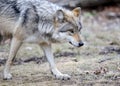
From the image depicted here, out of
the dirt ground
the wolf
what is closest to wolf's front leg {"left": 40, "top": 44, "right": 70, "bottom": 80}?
the wolf

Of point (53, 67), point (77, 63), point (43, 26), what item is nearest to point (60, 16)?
point (43, 26)

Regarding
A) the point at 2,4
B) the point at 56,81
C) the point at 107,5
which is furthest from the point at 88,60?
the point at 107,5

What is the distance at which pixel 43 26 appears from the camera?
755 cm

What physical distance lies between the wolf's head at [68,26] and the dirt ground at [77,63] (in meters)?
0.78

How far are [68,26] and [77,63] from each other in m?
1.47

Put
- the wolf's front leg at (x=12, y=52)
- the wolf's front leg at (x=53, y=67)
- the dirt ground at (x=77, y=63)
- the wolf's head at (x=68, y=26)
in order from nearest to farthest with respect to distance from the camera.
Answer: the dirt ground at (x=77, y=63) → the wolf's head at (x=68, y=26) → the wolf's front leg at (x=53, y=67) → the wolf's front leg at (x=12, y=52)

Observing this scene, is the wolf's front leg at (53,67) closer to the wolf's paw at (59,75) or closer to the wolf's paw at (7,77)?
the wolf's paw at (59,75)

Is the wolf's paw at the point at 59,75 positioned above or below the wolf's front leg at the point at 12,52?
below

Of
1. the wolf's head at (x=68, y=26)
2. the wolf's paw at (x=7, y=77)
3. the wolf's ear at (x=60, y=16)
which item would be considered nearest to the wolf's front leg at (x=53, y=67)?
the wolf's head at (x=68, y=26)

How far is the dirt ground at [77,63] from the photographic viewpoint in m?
7.20

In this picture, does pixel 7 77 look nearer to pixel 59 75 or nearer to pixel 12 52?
pixel 12 52

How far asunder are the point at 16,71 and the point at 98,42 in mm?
4097

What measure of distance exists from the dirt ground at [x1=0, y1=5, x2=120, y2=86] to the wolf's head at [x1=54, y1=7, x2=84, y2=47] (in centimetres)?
78

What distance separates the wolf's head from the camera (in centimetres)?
736
